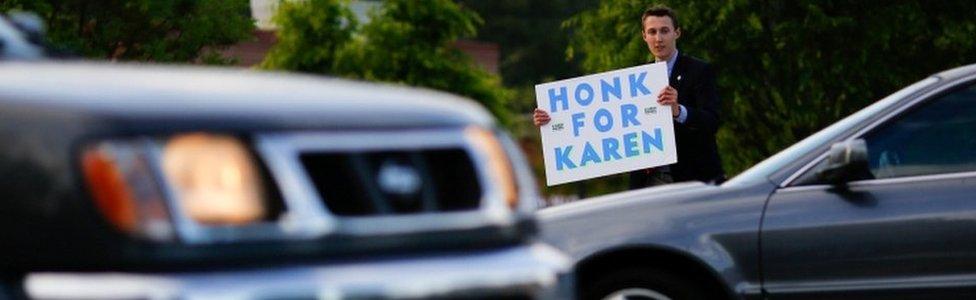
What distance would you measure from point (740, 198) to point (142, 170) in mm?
5247

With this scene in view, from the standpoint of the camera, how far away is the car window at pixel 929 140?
893cm

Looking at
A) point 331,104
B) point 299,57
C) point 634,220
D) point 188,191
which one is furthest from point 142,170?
point 299,57

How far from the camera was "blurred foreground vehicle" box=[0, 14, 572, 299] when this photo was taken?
3.92m

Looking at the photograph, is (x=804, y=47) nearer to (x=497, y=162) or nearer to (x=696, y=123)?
(x=696, y=123)

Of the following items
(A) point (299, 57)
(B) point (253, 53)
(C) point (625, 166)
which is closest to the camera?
(C) point (625, 166)

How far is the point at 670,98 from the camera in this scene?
450 inches

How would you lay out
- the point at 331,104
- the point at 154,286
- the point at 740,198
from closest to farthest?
the point at 154,286 → the point at 331,104 → the point at 740,198

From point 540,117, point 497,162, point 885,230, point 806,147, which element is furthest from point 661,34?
point 497,162

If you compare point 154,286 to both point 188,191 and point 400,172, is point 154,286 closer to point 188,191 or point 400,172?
point 188,191

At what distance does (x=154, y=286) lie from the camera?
387 cm

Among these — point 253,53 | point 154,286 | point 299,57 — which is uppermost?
point 253,53

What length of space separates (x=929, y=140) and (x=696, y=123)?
242 centimetres

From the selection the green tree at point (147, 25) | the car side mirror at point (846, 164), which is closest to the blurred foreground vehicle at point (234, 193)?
the car side mirror at point (846, 164)

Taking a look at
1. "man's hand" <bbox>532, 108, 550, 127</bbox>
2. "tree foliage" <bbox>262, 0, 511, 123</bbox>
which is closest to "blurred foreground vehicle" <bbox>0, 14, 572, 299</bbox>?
"man's hand" <bbox>532, 108, 550, 127</bbox>
